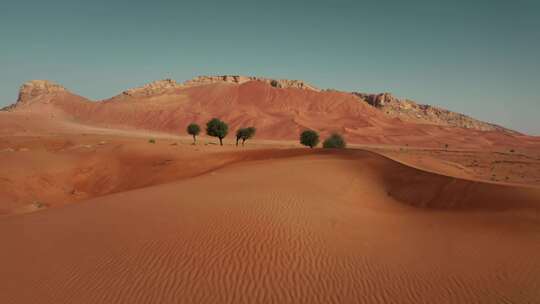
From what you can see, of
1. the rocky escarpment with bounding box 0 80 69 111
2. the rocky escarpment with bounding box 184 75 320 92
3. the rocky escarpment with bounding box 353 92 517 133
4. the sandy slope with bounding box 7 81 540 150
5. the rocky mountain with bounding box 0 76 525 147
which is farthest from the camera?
the rocky escarpment with bounding box 184 75 320 92

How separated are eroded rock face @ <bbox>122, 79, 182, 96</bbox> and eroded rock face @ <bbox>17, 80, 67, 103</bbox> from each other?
101 ft

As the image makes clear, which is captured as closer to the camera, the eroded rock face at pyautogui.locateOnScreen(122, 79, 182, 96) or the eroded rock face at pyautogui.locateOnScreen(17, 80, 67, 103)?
the eroded rock face at pyautogui.locateOnScreen(122, 79, 182, 96)

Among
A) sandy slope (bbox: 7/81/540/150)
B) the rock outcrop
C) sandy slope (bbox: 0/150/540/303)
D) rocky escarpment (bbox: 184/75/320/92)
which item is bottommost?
sandy slope (bbox: 0/150/540/303)

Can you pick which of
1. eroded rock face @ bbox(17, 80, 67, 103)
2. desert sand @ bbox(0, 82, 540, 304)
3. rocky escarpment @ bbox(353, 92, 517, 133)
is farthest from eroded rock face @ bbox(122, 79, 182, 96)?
desert sand @ bbox(0, 82, 540, 304)

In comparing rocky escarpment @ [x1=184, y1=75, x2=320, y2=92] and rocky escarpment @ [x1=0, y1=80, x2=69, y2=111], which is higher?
rocky escarpment @ [x1=184, y1=75, x2=320, y2=92]

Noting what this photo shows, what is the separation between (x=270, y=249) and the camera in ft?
20.8

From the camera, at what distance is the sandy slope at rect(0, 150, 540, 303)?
16.3ft

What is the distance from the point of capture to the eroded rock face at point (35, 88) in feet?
404

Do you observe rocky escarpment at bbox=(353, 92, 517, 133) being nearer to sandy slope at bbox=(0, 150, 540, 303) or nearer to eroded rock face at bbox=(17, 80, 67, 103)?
sandy slope at bbox=(0, 150, 540, 303)

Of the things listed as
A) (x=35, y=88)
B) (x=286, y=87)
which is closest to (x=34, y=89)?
(x=35, y=88)

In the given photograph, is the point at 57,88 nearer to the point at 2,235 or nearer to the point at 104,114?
the point at 104,114

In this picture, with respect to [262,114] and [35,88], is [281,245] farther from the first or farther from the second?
[35,88]

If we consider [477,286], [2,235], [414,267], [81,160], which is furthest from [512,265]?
[81,160]

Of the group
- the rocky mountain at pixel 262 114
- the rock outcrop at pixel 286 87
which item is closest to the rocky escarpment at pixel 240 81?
the rock outcrop at pixel 286 87
